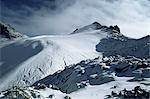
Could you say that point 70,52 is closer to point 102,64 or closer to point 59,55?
point 59,55

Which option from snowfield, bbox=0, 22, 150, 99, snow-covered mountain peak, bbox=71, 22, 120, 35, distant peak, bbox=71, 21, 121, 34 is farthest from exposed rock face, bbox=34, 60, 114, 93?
distant peak, bbox=71, 21, 121, 34

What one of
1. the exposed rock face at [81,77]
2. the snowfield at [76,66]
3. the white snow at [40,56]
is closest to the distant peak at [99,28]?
the snowfield at [76,66]

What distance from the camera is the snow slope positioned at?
99938 millimetres

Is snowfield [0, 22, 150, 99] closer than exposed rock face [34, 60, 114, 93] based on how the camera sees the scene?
Yes

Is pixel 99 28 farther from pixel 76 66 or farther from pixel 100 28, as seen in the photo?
pixel 76 66

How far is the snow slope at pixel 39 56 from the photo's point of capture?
99.9 metres

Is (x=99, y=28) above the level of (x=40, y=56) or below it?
above

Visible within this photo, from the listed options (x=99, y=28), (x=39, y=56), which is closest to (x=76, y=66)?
(x=39, y=56)

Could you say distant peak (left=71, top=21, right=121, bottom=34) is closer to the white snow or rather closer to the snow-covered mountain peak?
the snow-covered mountain peak

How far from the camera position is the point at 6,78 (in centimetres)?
10094

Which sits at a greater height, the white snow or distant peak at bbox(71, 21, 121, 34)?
distant peak at bbox(71, 21, 121, 34)

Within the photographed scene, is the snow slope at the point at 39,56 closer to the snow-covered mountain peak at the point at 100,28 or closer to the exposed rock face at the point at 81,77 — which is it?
the snow-covered mountain peak at the point at 100,28

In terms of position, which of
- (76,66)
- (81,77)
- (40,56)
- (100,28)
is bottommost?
(81,77)

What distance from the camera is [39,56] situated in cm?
11225
